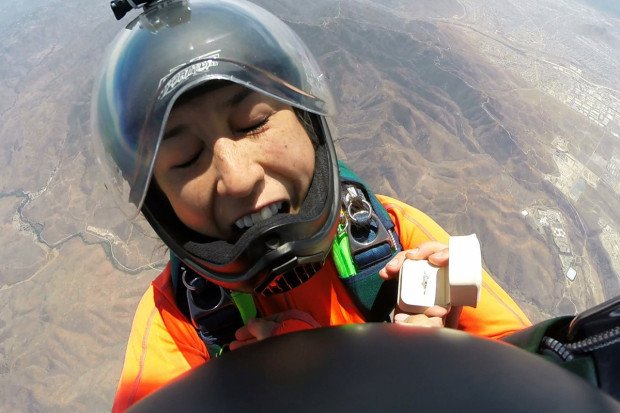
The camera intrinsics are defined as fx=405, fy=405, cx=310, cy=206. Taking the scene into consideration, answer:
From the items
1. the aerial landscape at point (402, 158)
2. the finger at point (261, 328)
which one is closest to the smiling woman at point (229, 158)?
the finger at point (261, 328)

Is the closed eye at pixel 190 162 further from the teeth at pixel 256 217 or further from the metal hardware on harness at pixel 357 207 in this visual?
the metal hardware on harness at pixel 357 207

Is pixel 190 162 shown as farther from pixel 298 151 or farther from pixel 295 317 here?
pixel 295 317

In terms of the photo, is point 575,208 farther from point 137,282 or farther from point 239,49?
point 239,49

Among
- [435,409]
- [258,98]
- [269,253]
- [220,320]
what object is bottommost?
[220,320]

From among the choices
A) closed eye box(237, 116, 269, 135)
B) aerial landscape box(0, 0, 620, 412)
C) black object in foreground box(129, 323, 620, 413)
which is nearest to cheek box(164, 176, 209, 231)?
closed eye box(237, 116, 269, 135)

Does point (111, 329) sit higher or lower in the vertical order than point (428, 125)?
higher

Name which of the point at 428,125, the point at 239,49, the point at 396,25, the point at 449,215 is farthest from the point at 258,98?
the point at 396,25

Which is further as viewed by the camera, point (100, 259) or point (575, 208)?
point (575, 208)
